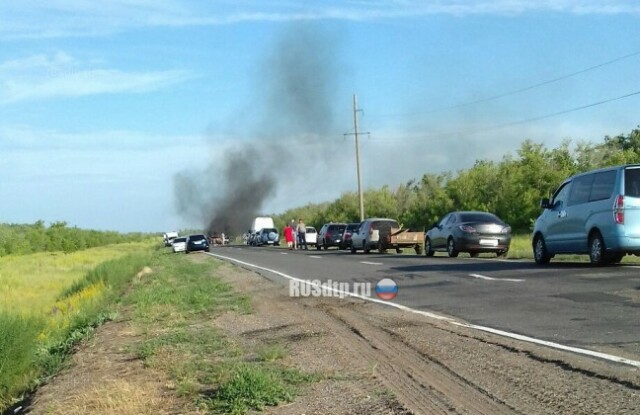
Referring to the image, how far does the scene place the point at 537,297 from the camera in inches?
490

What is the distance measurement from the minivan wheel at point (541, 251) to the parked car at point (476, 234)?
5.80m

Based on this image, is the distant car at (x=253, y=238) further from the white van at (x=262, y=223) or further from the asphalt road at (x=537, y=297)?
the asphalt road at (x=537, y=297)

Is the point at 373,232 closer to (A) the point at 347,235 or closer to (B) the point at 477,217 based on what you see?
(A) the point at 347,235

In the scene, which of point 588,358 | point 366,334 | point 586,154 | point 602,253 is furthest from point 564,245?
point 586,154

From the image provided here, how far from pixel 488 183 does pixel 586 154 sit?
683 cm

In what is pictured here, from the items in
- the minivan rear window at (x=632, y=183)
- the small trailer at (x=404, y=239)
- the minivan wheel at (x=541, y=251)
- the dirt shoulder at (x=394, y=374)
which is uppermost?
the minivan rear window at (x=632, y=183)

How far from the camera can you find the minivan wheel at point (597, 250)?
1635 cm

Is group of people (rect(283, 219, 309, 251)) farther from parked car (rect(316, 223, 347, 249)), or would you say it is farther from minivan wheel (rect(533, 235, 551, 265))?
minivan wheel (rect(533, 235, 551, 265))

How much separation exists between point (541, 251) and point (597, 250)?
268cm

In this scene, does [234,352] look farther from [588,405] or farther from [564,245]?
[564,245]

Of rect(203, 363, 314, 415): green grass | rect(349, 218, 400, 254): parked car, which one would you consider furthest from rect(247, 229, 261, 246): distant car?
rect(203, 363, 314, 415): green grass

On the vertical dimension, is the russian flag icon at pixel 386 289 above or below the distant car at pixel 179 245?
below

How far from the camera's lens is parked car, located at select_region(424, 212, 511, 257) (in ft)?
83.1

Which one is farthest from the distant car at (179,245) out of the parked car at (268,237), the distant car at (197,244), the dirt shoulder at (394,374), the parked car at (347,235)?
the dirt shoulder at (394,374)
